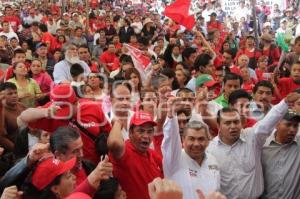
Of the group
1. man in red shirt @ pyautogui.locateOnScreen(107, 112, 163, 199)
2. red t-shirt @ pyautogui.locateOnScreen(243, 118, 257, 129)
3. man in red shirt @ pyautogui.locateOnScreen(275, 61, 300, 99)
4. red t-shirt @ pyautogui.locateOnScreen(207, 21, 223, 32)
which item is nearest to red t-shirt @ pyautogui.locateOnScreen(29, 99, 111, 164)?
man in red shirt @ pyautogui.locateOnScreen(107, 112, 163, 199)

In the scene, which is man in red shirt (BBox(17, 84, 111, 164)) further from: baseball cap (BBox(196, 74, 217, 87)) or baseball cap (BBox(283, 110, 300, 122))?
baseball cap (BBox(196, 74, 217, 87))

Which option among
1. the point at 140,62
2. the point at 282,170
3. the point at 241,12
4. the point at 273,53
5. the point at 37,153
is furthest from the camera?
the point at 241,12

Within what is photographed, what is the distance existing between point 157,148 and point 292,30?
444 inches

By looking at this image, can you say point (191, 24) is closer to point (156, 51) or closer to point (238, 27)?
point (156, 51)

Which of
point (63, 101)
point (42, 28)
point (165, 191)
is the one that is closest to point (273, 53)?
point (42, 28)

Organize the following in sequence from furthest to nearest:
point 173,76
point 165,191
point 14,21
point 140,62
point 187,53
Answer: point 14,21 < point 187,53 < point 140,62 < point 173,76 < point 165,191

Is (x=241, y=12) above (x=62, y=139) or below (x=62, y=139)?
above

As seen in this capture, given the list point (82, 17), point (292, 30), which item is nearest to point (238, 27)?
point (292, 30)

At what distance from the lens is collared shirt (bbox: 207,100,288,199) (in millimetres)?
4137

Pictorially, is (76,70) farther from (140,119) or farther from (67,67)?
(140,119)

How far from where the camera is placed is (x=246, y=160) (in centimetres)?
423

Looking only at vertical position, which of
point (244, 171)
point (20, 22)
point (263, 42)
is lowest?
point (244, 171)

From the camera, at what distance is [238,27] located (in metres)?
17.0

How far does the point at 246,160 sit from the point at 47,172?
6.10 ft
